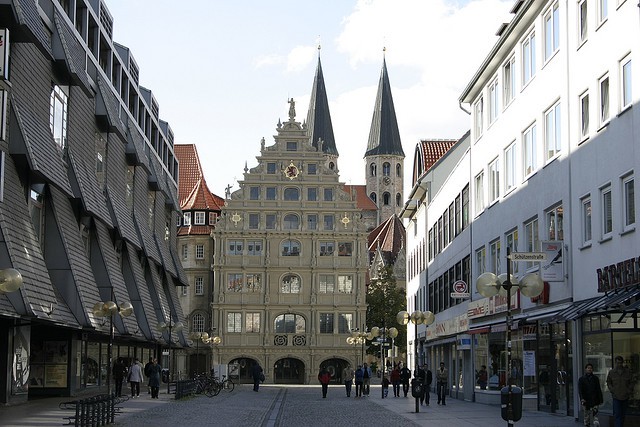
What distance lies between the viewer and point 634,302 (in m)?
20.0

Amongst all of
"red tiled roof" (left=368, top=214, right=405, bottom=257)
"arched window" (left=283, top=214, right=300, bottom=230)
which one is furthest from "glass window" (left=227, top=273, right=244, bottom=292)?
"red tiled roof" (left=368, top=214, right=405, bottom=257)

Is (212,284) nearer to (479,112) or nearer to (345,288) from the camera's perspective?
(345,288)

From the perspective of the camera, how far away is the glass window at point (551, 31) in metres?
30.1

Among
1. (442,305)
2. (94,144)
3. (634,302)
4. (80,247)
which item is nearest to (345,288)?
(442,305)

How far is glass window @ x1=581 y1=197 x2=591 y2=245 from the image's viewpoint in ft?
86.4

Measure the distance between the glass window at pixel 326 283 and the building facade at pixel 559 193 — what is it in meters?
49.0

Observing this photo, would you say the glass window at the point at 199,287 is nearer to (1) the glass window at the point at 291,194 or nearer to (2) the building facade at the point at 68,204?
(1) the glass window at the point at 291,194

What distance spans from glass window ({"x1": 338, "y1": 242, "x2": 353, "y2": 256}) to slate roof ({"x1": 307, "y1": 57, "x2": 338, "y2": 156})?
194ft

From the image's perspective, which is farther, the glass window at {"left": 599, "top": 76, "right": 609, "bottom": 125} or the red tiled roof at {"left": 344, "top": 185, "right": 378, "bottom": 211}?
the red tiled roof at {"left": 344, "top": 185, "right": 378, "bottom": 211}

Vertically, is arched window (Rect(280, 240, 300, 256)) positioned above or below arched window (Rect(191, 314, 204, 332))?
above

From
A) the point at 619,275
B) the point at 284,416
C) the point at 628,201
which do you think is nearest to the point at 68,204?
the point at 284,416

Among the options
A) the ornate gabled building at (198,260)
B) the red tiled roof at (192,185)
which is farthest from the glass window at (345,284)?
the red tiled roof at (192,185)

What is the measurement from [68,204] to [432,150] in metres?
30.8

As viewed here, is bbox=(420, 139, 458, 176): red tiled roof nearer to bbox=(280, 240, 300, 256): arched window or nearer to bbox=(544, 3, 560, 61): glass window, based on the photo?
bbox=(280, 240, 300, 256): arched window
